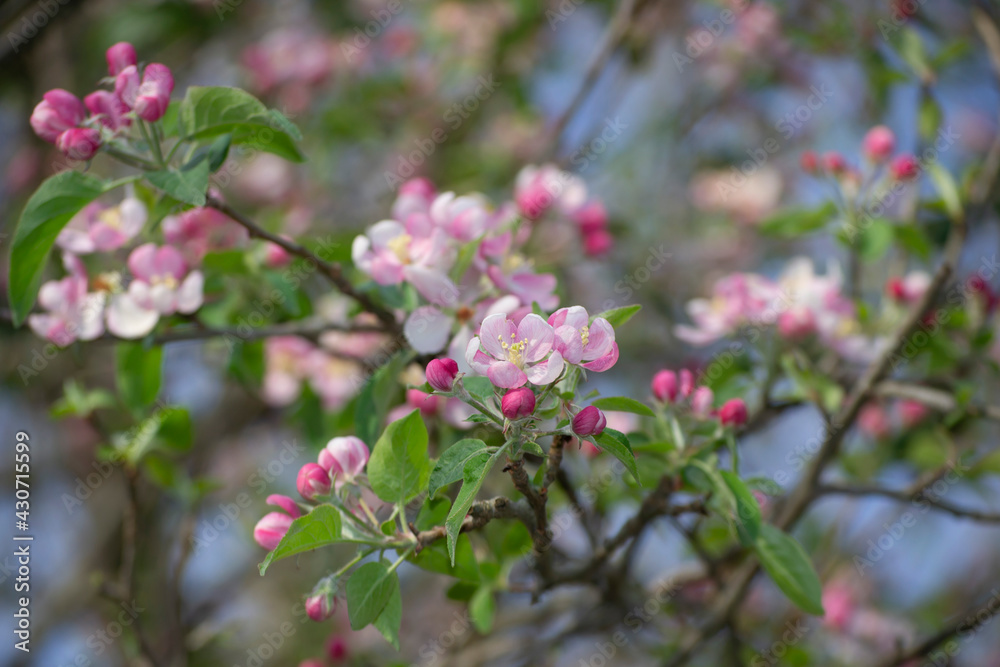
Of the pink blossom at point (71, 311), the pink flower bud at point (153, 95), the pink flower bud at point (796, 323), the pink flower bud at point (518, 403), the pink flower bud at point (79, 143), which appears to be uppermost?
the pink flower bud at point (153, 95)

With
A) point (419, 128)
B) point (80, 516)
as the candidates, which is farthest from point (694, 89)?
point (80, 516)

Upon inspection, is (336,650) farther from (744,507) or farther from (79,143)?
(79,143)

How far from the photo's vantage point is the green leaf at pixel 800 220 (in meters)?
1.78

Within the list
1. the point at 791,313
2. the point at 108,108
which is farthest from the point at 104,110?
the point at 791,313

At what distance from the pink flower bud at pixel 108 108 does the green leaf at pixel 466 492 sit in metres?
0.72

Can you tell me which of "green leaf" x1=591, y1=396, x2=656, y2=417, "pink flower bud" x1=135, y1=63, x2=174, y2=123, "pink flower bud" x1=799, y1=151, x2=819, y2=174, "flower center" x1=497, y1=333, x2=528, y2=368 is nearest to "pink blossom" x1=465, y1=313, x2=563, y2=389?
"flower center" x1=497, y1=333, x2=528, y2=368

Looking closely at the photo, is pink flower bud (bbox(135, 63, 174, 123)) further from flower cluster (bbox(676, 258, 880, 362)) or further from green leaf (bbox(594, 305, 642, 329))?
flower cluster (bbox(676, 258, 880, 362))

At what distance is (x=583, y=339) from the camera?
3.07 ft

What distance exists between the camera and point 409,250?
50.1 inches

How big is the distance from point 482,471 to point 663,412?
1.61 ft

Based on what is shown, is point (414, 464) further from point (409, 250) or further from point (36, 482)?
point (36, 482)

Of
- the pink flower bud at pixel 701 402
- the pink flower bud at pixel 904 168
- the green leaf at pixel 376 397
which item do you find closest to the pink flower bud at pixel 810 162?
the pink flower bud at pixel 904 168

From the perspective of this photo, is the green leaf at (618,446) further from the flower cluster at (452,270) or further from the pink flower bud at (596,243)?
the pink flower bud at (596,243)

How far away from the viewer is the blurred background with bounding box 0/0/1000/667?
113 inches
